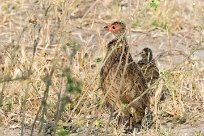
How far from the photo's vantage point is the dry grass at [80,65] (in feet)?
19.3

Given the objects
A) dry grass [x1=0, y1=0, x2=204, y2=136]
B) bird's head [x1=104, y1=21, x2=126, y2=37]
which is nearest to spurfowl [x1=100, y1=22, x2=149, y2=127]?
dry grass [x1=0, y1=0, x2=204, y2=136]

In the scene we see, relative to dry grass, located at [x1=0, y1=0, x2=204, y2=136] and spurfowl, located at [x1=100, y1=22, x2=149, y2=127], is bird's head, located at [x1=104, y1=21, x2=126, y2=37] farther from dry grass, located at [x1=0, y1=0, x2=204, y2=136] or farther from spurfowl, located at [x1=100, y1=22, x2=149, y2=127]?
spurfowl, located at [x1=100, y1=22, x2=149, y2=127]

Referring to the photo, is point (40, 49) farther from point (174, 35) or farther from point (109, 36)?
point (174, 35)

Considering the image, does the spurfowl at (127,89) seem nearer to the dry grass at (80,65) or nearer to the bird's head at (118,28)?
the dry grass at (80,65)

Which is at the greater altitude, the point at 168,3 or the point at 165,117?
the point at 168,3

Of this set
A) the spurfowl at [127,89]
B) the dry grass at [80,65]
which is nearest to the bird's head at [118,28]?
the dry grass at [80,65]

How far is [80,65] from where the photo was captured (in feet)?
28.2

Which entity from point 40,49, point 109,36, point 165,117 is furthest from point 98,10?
point 165,117

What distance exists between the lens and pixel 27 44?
980 cm

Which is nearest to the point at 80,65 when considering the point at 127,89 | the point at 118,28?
the point at 118,28

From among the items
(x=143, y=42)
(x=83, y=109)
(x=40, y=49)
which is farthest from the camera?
(x=143, y=42)

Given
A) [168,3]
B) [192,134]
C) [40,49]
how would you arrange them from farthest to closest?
[168,3] → [40,49] → [192,134]

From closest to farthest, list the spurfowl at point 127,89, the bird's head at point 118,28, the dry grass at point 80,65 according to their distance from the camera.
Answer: the dry grass at point 80,65 < the spurfowl at point 127,89 < the bird's head at point 118,28

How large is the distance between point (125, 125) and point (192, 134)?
631 mm
